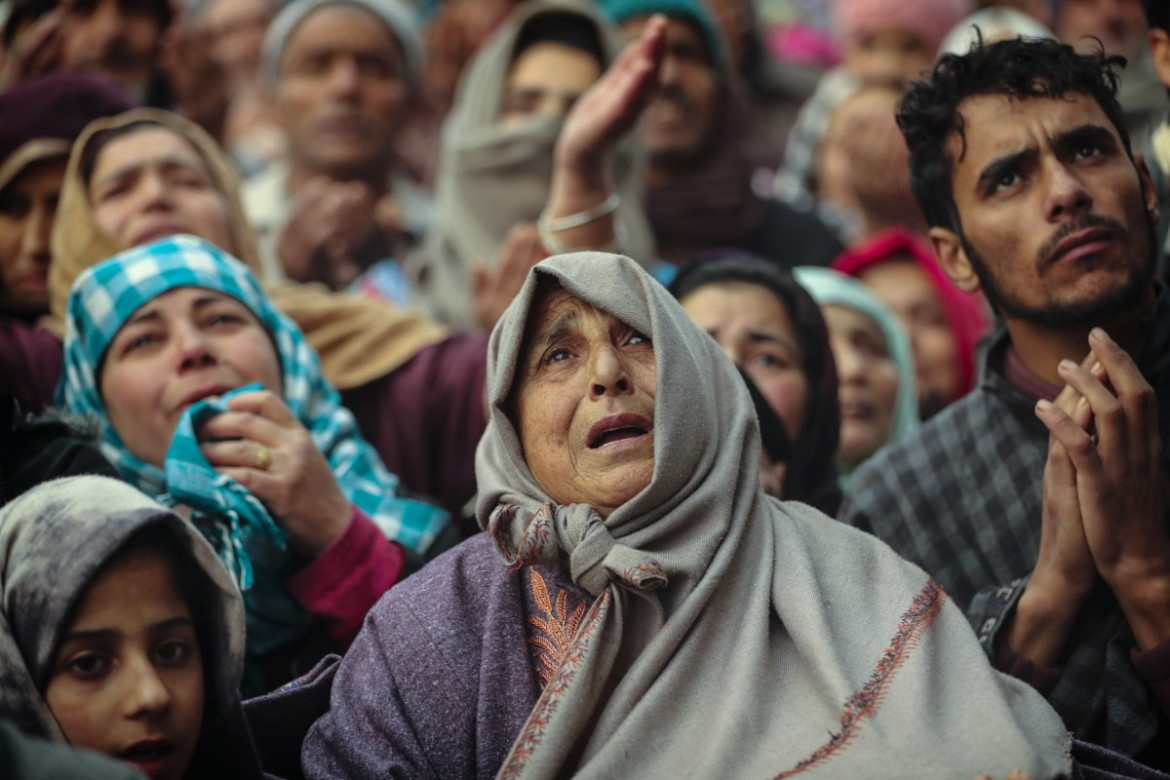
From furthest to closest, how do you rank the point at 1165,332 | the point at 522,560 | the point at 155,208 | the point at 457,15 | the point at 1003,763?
the point at 457,15
the point at 155,208
the point at 1165,332
the point at 522,560
the point at 1003,763

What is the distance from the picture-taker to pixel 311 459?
4.47m

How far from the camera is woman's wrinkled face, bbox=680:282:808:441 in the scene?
5.26 meters

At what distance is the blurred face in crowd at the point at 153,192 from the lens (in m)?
5.61

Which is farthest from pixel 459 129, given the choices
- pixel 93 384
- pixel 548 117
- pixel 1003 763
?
pixel 1003 763

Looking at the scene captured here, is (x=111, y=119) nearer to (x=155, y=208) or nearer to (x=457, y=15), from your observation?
(x=155, y=208)

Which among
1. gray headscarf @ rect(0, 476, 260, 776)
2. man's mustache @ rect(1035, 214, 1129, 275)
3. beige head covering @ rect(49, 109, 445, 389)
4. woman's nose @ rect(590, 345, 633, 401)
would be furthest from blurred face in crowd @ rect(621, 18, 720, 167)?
gray headscarf @ rect(0, 476, 260, 776)

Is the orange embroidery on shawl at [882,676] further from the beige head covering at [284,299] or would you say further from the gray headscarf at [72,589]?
the beige head covering at [284,299]

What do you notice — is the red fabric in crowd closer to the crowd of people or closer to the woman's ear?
the crowd of people

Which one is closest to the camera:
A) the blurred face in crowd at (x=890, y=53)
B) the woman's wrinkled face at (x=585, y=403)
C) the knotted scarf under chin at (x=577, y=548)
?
the knotted scarf under chin at (x=577, y=548)

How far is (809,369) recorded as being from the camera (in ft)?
17.6

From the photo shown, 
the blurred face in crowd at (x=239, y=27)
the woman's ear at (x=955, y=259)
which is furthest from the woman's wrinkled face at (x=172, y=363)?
the blurred face in crowd at (x=239, y=27)

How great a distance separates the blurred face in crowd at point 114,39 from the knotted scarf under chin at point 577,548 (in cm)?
425

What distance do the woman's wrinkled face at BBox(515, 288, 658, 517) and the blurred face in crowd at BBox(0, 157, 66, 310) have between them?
2.51m

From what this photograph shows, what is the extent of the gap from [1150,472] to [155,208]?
310cm
